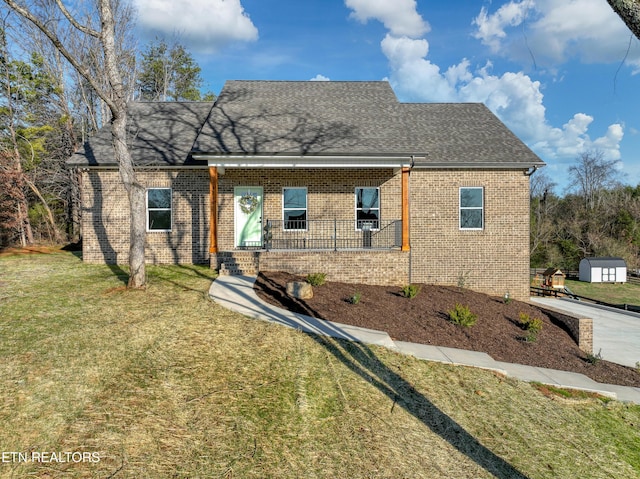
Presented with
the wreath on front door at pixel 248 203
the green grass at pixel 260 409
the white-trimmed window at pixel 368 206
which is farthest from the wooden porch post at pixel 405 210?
the green grass at pixel 260 409

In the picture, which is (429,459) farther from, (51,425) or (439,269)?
(439,269)

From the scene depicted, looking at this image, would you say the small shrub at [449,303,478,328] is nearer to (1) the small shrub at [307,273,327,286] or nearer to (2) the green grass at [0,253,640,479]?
(2) the green grass at [0,253,640,479]

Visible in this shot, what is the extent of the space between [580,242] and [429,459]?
1425 inches

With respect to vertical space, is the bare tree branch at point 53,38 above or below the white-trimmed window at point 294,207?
above

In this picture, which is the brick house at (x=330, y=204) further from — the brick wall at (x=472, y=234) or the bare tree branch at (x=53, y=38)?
the bare tree branch at (x=53, y=38)

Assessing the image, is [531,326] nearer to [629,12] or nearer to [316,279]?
[316,279]

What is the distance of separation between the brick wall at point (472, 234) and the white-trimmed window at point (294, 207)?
3.55 metres

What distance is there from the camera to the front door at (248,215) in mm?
12664

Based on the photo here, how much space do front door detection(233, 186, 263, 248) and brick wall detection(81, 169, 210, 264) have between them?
3.22 ft

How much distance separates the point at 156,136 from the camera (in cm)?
1344

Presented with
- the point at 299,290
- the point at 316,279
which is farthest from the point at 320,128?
the point at 299,290

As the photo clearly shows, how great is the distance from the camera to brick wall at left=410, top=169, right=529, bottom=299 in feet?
40.9

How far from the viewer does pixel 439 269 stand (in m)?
12.5

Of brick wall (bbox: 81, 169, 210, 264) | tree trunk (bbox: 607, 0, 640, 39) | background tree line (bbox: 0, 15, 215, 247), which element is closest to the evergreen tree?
background tree line (bbox: 0, 15, 215, 247)
